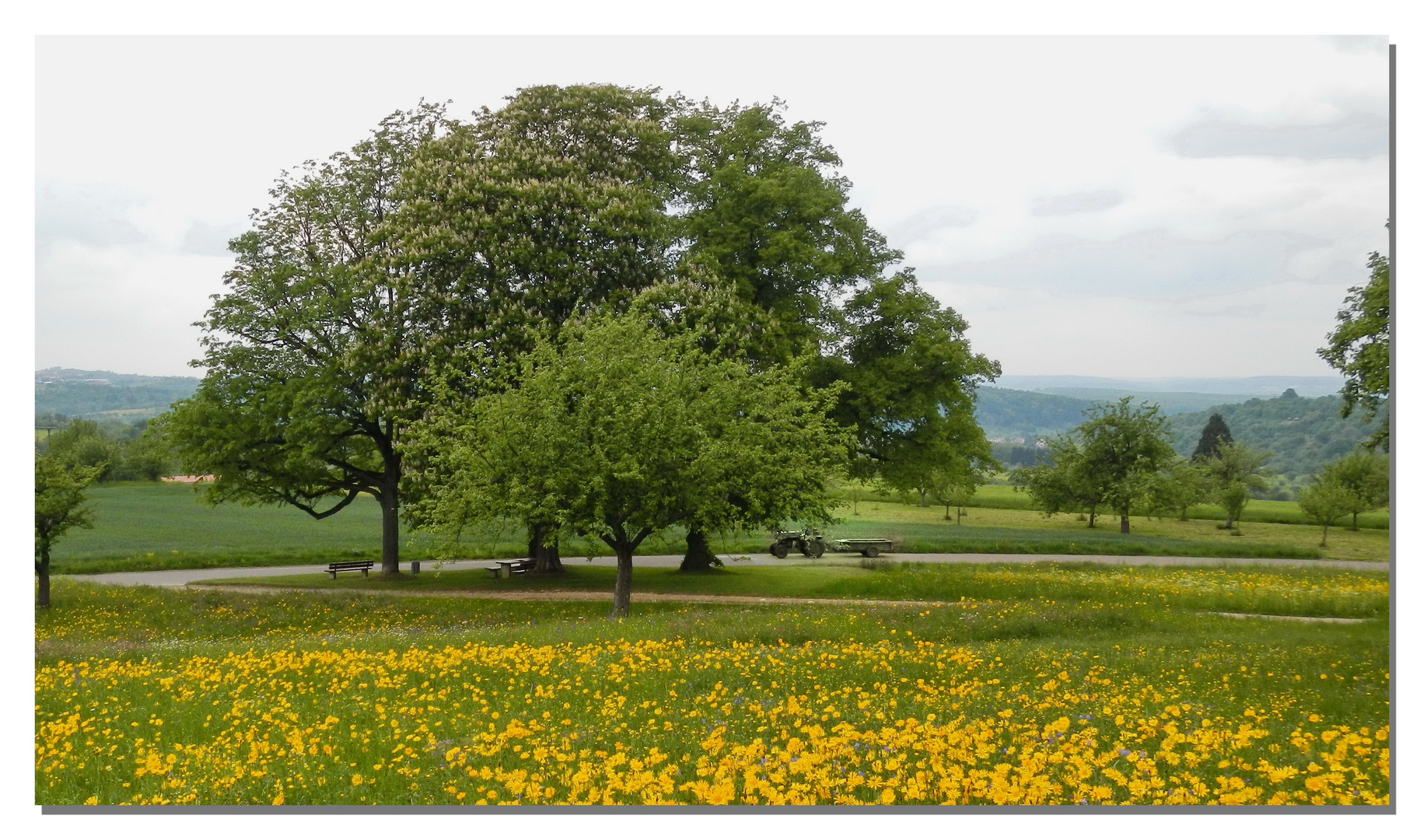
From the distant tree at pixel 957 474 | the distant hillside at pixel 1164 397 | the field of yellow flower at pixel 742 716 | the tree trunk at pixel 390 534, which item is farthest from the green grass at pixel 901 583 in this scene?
the distant hillside at pixel 1164 397

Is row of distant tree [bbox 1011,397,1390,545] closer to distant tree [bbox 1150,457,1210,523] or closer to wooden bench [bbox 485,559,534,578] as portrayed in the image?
distant tree [bbox 1150,457,1210,523]

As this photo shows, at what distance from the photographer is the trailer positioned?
3077cm

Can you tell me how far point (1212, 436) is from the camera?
1036cm

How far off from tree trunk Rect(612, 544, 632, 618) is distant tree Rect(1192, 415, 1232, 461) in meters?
10.2

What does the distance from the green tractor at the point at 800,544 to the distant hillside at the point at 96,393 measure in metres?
20.8

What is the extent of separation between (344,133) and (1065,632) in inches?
504

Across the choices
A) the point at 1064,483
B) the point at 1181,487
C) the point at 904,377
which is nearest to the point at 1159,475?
the point at 1181,487

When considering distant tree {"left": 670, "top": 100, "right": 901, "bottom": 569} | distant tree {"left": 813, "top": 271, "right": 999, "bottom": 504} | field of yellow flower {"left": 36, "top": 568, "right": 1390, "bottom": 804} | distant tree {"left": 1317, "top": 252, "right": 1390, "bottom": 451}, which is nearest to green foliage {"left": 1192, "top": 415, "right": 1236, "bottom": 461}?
distant tree {"left": 1317, "top": 252, "right": 1390, "bottom": 451}

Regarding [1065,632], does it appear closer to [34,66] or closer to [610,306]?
[610,306]

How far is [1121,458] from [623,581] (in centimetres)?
1915

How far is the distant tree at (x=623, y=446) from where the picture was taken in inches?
611

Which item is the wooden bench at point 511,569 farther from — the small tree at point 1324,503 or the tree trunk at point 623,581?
the small tree at point 1324,503

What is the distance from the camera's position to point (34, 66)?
9039mm

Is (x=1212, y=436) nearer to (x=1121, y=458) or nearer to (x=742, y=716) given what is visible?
(x=742, y=716)
